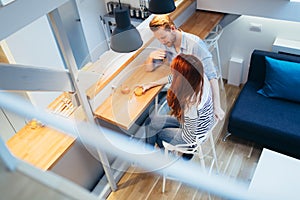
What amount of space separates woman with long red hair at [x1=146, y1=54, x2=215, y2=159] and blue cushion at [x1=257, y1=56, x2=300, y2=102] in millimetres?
1130

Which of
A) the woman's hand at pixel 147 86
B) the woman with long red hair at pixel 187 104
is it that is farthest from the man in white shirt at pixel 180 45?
A: the woman with long red hair at pixel 187 104

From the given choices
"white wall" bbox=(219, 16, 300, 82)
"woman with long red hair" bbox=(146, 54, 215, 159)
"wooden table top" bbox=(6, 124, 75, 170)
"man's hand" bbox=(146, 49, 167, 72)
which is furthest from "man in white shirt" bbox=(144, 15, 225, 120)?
"white wall" bbox=(219, 16, 300, 82)

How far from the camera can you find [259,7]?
3.27m

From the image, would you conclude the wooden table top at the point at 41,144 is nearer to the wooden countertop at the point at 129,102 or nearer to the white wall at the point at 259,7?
the wooden countertop at the point at 129,102

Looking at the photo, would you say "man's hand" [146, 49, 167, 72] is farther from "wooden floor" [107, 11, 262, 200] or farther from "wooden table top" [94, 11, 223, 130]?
A: "wooden floor" [107, 11, 262, 200]

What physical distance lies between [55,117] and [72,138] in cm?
24

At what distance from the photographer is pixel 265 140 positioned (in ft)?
9.79

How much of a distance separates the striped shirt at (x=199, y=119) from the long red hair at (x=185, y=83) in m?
0.06

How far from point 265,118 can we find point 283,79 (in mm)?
468

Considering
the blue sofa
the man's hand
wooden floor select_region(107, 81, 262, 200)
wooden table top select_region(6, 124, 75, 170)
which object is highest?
the man's hand

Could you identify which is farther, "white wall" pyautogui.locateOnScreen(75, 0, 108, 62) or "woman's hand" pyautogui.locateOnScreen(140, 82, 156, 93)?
"white wall" pyautogui.locateOnScreen(75, 0, 108, 62)

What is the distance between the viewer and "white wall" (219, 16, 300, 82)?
133 inches

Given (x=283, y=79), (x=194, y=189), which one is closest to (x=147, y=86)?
(x=194, y=189)

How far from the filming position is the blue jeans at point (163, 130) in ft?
7.90
